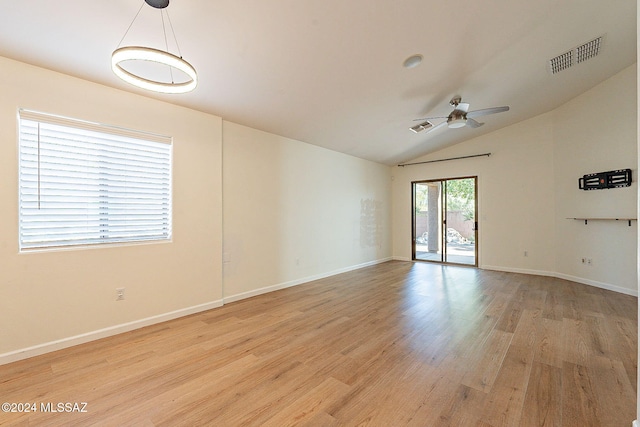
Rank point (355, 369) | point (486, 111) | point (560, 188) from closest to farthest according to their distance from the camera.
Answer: point (355, 369), point (486, 111), point (560, 188)

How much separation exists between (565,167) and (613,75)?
5.32 ft

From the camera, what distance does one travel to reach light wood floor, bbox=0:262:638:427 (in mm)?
1743

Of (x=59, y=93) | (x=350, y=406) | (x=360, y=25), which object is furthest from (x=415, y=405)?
(x=59, y=93)

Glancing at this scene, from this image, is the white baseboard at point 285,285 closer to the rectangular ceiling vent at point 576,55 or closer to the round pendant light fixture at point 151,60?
the round pendant light fixture at point 151,60

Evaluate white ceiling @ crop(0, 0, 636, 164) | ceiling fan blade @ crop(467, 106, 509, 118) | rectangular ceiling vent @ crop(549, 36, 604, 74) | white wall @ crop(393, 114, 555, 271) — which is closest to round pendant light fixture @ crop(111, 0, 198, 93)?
white ceiling @ crop(0, 0, 636, 164)

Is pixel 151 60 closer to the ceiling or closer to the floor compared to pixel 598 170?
closer to the ceiling

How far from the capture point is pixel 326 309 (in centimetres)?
371

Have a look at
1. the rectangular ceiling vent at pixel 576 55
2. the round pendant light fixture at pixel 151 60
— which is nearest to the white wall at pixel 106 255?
the round pendant light fixture at pixel 151 60

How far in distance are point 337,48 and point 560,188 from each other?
18.0ft

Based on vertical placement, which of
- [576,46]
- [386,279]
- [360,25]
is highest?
[576,46]

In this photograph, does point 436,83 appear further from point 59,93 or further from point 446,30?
point 59,93

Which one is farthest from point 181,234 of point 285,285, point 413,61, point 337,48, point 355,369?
point 413,61

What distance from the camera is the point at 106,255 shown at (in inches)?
115

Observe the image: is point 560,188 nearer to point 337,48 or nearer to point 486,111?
point 486,111
